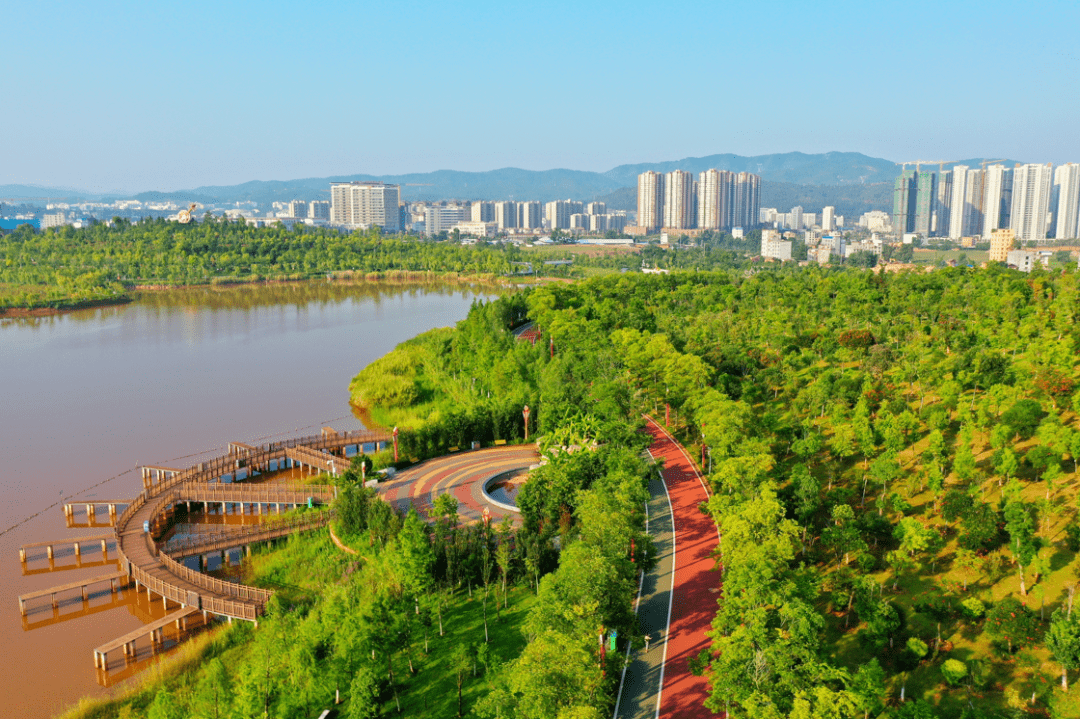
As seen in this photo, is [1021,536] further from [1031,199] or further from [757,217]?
[757,217]

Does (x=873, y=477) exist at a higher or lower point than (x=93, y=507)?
higher

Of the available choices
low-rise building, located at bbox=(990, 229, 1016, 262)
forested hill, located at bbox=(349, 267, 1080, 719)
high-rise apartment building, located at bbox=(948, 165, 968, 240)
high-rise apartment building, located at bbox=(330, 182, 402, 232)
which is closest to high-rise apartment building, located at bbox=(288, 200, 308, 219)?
high-rise apartment building, located at bbox=(330, 182, 402, 232)

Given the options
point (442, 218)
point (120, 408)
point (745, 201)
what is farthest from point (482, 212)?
point (120, 408)

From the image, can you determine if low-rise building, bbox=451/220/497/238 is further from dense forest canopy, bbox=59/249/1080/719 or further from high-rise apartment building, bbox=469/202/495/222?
dense forest canopy, bbox=59/249/1080/719

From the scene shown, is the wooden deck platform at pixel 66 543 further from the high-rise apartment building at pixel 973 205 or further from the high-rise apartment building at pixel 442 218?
the high-rise apartment building at pixel 442 218

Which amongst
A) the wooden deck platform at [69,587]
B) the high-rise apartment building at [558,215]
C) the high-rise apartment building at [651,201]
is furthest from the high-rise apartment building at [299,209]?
the wooden deck platform at [69,587]

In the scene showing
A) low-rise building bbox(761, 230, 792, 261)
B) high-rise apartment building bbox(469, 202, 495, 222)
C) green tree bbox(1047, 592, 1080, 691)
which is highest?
high-rise apartment building bbox(469, 202, 495, 222)

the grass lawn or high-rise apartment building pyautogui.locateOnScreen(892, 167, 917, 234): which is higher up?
high-rise apartment building pyautogui.locateOnScreen(892, 167, 917, 234)
